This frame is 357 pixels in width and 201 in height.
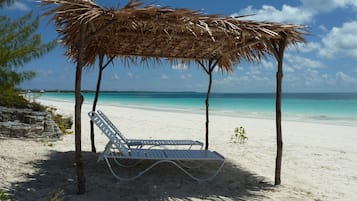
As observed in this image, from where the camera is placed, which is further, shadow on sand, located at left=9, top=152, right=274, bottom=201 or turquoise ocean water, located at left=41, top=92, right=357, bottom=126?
turquoise ocean water, located at left=41, top=92, right=357, bottom=126

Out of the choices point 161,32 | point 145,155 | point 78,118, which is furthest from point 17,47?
point 145,155

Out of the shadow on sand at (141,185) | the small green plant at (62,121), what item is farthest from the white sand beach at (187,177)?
the small green plant at (62,121)

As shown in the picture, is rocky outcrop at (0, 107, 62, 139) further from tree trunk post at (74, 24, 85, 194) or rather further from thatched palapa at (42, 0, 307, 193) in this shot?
tree trunk post at (74, 24, 85, 194)

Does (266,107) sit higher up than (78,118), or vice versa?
(78,118)

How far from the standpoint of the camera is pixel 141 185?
3855mm

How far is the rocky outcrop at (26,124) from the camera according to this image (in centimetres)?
611

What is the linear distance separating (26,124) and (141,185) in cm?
335

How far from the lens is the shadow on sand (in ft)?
11.4

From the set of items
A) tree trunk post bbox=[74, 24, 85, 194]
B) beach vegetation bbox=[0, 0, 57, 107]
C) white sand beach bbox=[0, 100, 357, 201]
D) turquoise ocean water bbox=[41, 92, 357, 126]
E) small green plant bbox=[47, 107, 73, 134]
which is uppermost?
beach vegetation bbox=[0, 0, 57, 107]

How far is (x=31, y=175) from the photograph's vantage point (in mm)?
4039

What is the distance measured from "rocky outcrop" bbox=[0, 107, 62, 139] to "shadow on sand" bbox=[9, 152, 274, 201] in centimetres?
170

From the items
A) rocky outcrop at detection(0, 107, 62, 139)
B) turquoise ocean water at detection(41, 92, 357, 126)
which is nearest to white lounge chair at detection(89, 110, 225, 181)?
rocky outcrop at detection(0, 107, 62, 139)

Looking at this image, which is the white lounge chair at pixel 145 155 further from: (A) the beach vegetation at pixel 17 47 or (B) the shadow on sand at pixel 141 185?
(A) the beach vegetation at pixel 17 47

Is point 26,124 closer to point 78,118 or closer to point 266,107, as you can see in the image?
point 78,118
